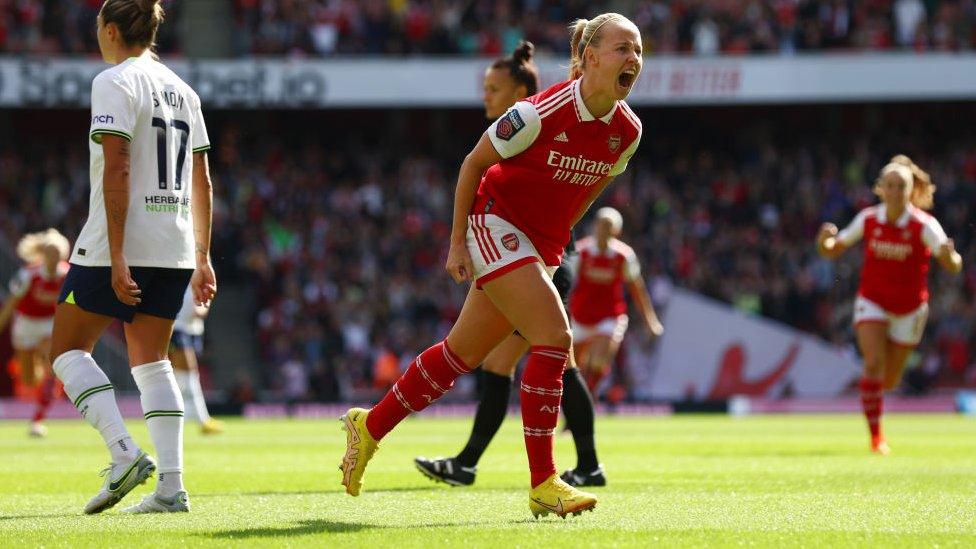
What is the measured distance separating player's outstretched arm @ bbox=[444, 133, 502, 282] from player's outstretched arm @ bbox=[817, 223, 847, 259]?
5.51 metres

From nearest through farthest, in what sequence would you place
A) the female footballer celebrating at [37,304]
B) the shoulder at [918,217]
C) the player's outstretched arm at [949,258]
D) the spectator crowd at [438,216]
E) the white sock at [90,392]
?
1. the white sock at [90,392]
2. the player's outstretched arm at [949,258]
3. the shoulder at [918,217]
4. the female footballer celebrating at [37,304]
5. the spectator crowd at [438,216]

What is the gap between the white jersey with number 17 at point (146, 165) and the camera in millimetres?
6625

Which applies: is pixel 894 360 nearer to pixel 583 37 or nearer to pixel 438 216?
pixel 583 37

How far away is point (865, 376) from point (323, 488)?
6.26 m

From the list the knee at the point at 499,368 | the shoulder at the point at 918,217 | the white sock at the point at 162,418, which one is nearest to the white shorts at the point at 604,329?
the shoulder at the point at 918,217

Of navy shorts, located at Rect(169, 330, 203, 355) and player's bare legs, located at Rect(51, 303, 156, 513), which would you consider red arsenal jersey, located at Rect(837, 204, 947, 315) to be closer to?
player's bare legs, located at Rect(51, 303, 156, 513)

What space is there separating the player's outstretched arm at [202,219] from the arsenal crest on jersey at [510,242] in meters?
1.49

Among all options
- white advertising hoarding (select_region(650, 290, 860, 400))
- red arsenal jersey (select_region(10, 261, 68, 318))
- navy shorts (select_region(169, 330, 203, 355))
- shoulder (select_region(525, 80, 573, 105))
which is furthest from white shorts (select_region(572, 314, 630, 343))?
shoulder (select_region(525, 80, 573, 105))

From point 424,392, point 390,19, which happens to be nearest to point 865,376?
point 424,392

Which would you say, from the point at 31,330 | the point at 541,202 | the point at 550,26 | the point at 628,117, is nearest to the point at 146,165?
the point at 541,202

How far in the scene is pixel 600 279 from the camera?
17.5 metres

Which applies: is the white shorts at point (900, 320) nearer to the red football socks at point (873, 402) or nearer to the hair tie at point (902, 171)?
the red football socks at point (873, 402)

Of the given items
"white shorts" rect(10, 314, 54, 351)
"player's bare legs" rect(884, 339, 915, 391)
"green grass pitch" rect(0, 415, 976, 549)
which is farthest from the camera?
"white shorts" rect(10, 314, 54, 351)

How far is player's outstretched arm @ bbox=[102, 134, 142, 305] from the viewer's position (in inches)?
257
